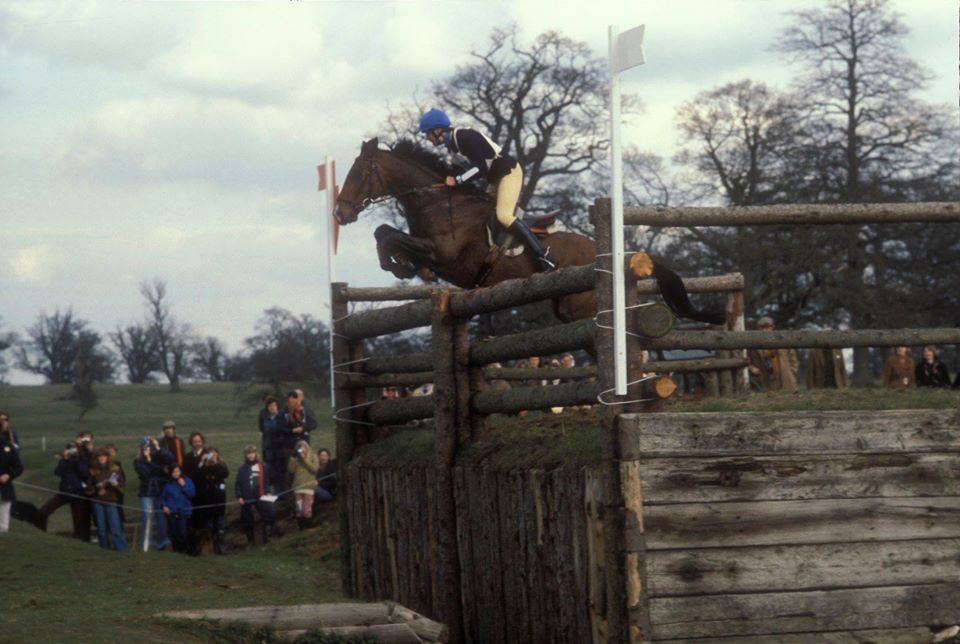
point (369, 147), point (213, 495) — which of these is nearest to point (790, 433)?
point (369, 147)

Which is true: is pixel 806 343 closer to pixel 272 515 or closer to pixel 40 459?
pixel 272 515

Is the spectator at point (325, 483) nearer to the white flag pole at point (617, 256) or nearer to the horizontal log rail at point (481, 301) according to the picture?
the horizontal log rail at point (481, 301)

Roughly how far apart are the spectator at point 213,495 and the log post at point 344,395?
7.89 m

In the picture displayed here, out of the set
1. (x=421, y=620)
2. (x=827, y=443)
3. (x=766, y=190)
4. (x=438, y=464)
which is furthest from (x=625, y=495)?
(x=766, y=190)

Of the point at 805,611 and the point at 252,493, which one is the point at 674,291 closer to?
the point at 805,611

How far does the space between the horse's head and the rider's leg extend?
1.01m

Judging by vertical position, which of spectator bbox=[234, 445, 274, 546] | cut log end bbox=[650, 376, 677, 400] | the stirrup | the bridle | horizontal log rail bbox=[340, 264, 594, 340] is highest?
the bridle

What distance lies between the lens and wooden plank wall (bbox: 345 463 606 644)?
721 centimetres

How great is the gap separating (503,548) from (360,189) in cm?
410

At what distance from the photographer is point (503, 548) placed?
8.25 meters

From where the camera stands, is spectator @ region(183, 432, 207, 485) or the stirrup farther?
spectator @ region(183, 432, 207, 485)

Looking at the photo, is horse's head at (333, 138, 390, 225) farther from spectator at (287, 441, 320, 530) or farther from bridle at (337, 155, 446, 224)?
spectator at (287, 441, 320, 530)

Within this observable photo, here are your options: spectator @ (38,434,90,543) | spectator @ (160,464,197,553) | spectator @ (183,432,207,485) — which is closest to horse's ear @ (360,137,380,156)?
spectator @ (160,464,197,553)

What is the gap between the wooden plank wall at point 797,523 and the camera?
6816 millimetres
